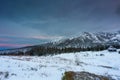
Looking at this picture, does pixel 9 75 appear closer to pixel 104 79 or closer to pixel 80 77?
pixel 80 77

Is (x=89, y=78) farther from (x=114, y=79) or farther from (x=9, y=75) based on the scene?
(x=9, y=75)

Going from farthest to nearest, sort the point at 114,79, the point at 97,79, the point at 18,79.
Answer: the point at 114,79, the point at 97,79, the point at 18,79

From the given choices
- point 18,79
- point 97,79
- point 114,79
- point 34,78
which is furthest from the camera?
point 114,79

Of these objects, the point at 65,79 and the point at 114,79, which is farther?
the point at 114,79

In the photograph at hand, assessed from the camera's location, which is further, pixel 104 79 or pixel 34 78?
pixel 104 79

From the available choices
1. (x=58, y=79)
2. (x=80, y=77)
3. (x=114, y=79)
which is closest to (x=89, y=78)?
(x=80, y=77)

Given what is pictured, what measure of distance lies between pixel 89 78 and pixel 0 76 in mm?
8370

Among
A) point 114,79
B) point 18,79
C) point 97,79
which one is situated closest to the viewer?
point 18,79

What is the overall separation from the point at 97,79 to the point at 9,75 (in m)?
8.58

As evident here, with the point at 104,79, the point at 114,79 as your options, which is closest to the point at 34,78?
the point at 104,79

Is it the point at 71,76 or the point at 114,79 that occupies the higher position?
the point at 71,76

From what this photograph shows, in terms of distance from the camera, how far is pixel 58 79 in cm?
1342

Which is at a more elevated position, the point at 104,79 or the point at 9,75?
the point at 9,75

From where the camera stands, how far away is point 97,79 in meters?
14.2
